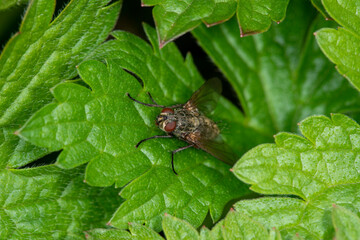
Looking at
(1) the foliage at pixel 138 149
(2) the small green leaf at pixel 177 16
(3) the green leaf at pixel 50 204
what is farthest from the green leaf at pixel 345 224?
(3) the green leaf at pixel 50 204

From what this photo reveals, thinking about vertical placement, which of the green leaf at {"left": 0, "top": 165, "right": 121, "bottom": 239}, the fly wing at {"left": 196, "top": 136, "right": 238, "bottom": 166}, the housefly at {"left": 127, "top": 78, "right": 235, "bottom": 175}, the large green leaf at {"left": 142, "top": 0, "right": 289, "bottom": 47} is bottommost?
the green leaf at {"left": 0, "top": 165, "right": 121, "bottom": 239}

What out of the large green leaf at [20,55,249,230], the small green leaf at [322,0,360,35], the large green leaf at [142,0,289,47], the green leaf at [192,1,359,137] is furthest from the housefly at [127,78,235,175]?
the small green leaf at [322,0,360,35]

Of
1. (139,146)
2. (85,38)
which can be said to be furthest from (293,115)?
(85,38)

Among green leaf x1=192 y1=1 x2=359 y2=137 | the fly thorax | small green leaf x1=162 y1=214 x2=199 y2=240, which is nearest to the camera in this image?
small green leaf x1=162 y1=214 x2=199 y2=240

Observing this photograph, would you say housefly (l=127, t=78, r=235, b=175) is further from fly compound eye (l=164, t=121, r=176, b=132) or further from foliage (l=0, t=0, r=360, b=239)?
foliage (l=0, t=0, r=360, b=239)

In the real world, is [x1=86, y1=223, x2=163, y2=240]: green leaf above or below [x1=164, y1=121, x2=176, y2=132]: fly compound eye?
below

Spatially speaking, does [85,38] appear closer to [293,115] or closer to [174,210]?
[174,210]
